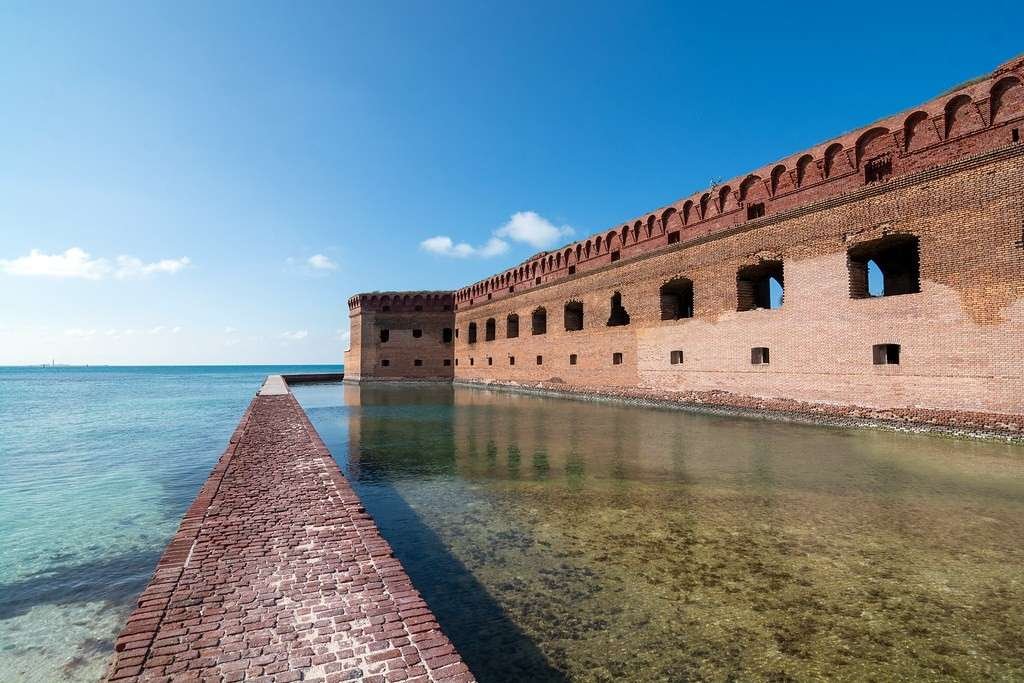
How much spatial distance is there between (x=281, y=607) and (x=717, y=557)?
3109 millimetres

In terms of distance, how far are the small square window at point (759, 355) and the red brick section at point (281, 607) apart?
1224cm

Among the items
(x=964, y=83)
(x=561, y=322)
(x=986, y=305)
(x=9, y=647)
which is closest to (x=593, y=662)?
(x=9, y=647)

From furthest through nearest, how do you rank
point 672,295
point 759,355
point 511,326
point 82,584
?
point 511,326 → point 672,295 → point 759,355 → point 82,584

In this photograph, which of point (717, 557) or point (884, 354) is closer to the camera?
point (717, 557)

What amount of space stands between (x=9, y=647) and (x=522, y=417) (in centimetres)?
1170

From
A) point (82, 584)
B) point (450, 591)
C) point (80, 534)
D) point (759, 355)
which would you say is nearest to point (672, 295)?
point (759, 355)

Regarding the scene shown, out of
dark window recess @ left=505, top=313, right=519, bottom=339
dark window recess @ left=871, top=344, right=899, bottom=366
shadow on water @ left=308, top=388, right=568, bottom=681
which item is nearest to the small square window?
dark window recess @ left=871, top=344, right=899, bottom=366

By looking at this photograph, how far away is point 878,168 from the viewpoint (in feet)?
38.8

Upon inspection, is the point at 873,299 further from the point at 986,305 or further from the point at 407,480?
the point at 407,480

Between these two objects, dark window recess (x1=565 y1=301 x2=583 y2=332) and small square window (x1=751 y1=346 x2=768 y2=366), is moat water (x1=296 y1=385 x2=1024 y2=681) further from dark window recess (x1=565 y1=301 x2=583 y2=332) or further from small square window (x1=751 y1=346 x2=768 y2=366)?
dark window recess (x1=565 y1=301 x2=583 y2=332)

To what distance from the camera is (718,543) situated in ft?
→ 14.5

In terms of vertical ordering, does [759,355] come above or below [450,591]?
above

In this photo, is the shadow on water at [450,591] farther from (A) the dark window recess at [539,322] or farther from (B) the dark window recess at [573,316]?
(A) the dark window recess at [539,322]

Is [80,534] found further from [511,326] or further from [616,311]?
[511,326]
